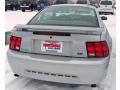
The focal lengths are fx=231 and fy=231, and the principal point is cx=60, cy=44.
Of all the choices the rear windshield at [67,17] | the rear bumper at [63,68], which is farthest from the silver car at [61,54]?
the rear windshield at [67,17]

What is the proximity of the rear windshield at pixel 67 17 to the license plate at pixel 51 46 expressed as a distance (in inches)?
30.6

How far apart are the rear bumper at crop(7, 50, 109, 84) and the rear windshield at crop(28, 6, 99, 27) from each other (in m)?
0.96

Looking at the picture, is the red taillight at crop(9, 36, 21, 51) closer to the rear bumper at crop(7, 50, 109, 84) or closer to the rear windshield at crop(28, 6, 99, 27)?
the rear bumper at crop(7, 50, 109, 84)

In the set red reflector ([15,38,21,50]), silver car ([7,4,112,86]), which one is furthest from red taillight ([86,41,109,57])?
red reflector ([15,38,21,50])

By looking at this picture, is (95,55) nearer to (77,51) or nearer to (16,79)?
(77,51)

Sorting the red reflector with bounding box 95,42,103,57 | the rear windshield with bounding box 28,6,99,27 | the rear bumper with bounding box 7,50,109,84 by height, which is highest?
the rear windshield with bounding box 28,6,99,27

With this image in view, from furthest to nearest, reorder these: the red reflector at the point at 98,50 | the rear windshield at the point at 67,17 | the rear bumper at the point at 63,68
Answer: the rear windshield at the point at 67,17 → the red reflector at the point at 98,50 → the rear bumper at the point at 63,68

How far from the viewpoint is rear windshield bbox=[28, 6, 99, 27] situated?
4.32 meters

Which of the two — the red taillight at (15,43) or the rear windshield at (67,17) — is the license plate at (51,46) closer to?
the red taillight at (15,43)

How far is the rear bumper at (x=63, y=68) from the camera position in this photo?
133 inches

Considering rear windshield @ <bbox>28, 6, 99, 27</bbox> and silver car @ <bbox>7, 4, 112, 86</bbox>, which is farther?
rear windshield @ <bbox>28, 6, 99, 27</bbox>

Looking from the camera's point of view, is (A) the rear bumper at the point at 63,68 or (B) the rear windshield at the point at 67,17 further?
(B) the rear windshield at the point at 67,17

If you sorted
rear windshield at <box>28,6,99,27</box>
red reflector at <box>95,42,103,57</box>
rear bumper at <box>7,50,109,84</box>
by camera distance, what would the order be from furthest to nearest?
1. rear windshield at <box>28,6,99,27</box>
2. red reflector at <box>95,42,103,57</box>
3. rear bumper at <box>7,50,109,84</box>

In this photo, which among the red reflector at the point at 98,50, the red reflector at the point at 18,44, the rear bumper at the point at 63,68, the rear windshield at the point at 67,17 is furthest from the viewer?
the rear windshield at the point at 67,17
